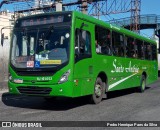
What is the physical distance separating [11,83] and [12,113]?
132cm

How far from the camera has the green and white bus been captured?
10516mm

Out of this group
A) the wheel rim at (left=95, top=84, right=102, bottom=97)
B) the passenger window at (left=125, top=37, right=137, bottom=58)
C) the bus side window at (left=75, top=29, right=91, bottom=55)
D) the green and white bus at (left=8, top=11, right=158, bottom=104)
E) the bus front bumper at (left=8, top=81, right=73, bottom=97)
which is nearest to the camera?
the bus front bumper at (left=8, top=81, right=73, bottom=97)

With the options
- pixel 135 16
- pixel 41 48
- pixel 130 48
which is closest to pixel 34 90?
pixel 41 48

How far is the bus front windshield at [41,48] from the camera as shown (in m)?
10.6

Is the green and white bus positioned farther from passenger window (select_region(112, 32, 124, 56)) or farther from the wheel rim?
passenger window (select_region(112, 32, 124, 56))

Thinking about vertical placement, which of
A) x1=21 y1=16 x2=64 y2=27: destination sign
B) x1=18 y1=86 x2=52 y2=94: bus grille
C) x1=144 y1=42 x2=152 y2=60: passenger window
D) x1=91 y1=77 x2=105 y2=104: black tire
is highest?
x1=21 y1=16 x2=64 y2=27: destination sign

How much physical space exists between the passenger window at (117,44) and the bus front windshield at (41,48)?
385 centimetres

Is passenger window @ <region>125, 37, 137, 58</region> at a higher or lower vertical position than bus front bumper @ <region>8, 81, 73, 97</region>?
higher

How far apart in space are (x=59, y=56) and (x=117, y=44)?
179 inches

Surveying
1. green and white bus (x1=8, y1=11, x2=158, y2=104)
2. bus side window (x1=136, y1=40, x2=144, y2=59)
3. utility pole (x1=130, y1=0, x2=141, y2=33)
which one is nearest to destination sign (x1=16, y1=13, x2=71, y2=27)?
green and white bus (x1=8, y1=11, x2=158, y2=104)

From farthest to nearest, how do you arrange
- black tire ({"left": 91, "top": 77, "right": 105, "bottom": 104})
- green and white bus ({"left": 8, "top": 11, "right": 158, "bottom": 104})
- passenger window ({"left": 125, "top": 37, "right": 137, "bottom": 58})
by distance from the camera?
passenger window ({"left": 125, "top": 37, "right": 137, "bottom": 58}), black tire ({"left": 91, "top": 77, "right": 105, "bottom": 104}), green and white bus ({"left": 8, "top": 11, "right": 158, "bottom": 104})

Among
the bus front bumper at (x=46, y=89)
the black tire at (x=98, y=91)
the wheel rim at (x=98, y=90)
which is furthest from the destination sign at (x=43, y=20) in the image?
the wheel rim at (x=98, y=90)

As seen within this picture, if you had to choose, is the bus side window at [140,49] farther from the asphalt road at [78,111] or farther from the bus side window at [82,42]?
the bus side window at [82,42]

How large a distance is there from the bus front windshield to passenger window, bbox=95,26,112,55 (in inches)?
77.7
